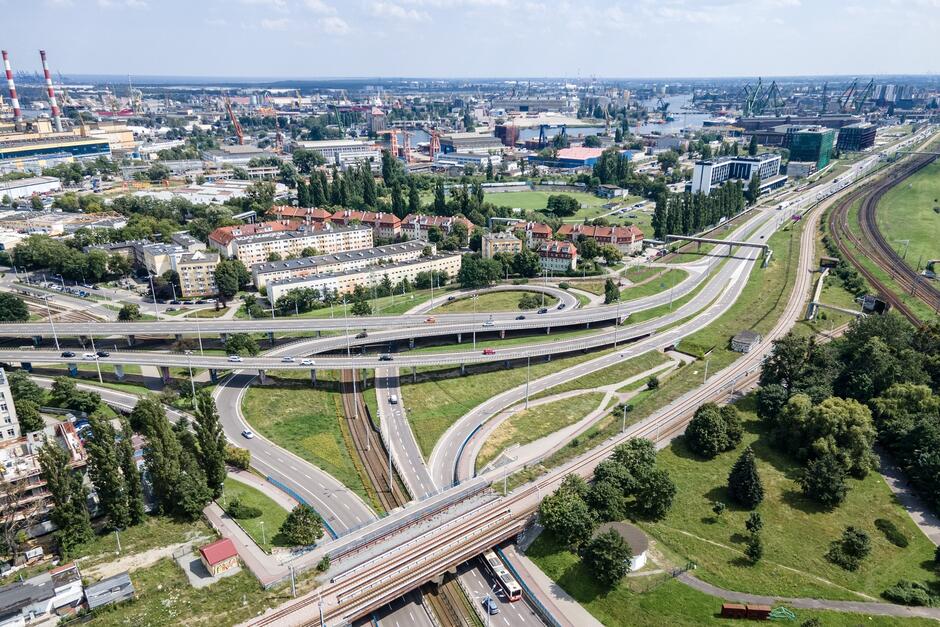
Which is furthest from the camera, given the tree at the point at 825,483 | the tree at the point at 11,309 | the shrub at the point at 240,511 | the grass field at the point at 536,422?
the tree at the point at 11,309

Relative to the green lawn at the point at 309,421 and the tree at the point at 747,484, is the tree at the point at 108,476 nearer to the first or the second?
the green lawn at the point at 309,421

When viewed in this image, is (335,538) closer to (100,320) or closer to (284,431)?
(284,431)

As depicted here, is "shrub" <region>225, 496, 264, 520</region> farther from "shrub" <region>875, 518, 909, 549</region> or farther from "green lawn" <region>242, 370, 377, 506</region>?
"shrub" <region>875, 518, 909, 549</region>

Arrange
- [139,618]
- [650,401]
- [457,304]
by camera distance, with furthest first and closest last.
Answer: [457,304] < [650,401] < [139,618]

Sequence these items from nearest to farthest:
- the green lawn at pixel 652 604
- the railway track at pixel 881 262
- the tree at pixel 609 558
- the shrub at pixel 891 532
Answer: the green lawn at pixel 652 604
the tree at pixel 609 558
the shrub at pixel 891 532
the railway track at pixel 881 262

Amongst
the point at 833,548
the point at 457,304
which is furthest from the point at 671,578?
the point at 457,304

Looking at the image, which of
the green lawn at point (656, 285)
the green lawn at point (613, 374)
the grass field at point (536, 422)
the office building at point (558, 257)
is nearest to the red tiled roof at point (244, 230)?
the office building at point (558, 257)
